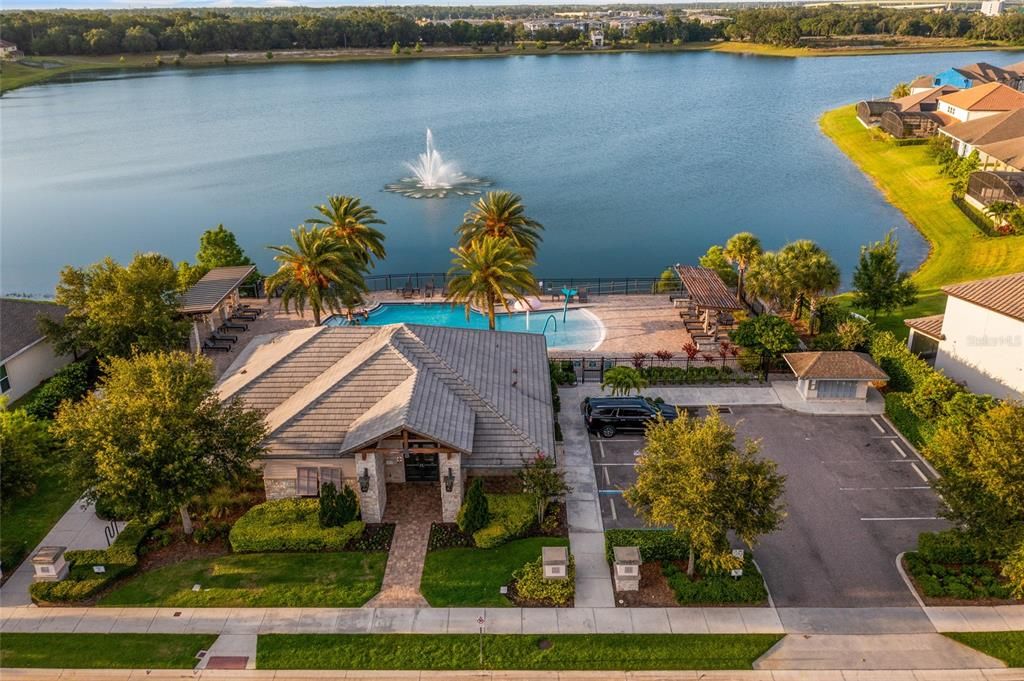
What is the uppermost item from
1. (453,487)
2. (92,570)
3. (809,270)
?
(809,270)

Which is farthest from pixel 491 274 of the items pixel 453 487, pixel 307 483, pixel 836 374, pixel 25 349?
pixel 25 349

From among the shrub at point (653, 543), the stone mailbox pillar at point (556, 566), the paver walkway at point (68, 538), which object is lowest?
the paver walkway at point (68, 538)

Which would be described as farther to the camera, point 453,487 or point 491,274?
point 491,274

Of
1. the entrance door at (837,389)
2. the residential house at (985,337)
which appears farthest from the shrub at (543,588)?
the residential house at (985,337)

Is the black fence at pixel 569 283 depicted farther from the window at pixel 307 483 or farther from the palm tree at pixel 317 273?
the window at pixel 307 483

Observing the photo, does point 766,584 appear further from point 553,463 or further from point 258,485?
point 258,485

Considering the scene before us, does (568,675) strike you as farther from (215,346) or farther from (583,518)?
(215,346)

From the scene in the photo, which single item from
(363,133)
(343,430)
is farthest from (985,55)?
(343,430)
